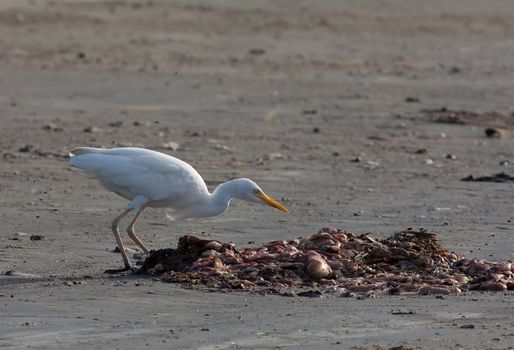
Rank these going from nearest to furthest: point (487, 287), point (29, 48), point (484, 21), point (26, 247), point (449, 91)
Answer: point (487, 287) → point (26, 247) → point (449, 91) → point (29, 48) → point (484, 21)

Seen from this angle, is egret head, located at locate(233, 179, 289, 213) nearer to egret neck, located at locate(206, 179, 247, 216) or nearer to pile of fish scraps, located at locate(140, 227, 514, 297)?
egret neck, located at locate(206, 179, 247, 216)

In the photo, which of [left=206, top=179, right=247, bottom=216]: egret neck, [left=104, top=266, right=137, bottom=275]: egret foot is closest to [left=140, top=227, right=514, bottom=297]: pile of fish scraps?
[left=104, top=266, right=137, bottom=275]: egret foot

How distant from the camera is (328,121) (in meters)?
17.4

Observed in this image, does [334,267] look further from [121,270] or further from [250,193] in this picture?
[121,270]

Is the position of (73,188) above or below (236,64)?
below

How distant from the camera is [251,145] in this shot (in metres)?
15.3

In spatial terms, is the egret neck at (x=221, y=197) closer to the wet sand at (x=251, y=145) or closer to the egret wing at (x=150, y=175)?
the egret wing at (x=150, y=175)

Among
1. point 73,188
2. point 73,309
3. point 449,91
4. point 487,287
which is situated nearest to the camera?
point 73,309

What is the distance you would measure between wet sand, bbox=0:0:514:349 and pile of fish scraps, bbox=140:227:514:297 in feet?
0.63

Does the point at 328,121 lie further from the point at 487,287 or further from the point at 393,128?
the point at 487,287

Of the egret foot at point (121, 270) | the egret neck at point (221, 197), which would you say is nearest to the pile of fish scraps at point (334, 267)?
the egret foot at point (121, 270)

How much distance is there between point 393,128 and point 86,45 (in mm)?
7525

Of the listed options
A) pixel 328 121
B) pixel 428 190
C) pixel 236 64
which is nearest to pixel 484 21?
pixel 236 64

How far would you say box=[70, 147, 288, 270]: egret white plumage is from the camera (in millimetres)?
9531
